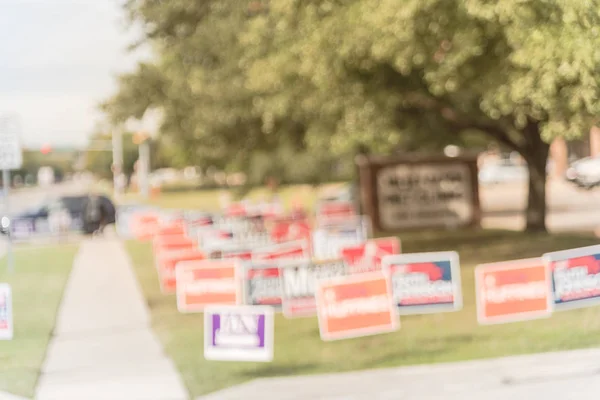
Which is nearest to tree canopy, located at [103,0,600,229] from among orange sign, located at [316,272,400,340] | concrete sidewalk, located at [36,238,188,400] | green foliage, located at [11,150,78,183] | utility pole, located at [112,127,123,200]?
utility pole, located at [112,127,123,200]

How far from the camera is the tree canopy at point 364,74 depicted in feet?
23.8

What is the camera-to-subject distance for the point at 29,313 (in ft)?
24.6

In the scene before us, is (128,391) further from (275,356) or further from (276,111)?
(276,111)

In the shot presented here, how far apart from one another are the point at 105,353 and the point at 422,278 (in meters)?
2.98

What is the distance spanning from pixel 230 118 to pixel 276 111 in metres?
1.68

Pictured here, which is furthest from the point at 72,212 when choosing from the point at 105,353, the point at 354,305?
the point at 354,305

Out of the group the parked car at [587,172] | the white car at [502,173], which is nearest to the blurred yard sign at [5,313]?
the parked car at [587,172]

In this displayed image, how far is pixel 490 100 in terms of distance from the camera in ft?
28.9

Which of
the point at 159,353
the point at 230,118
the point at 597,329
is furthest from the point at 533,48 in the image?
the point at 230,118

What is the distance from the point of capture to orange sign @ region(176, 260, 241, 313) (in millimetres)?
7098

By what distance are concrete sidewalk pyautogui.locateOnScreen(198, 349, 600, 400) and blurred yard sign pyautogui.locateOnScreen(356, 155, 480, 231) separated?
9312 millimetres

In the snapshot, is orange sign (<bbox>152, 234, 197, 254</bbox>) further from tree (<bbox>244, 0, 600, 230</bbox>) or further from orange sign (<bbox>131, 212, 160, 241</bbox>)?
orange sign (<bbox>131, 212, 160, 241</bbox>)

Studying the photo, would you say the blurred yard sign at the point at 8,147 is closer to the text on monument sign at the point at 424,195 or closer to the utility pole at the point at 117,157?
the utility pole at the point at 117,157

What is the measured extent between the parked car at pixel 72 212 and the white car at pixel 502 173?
27.1ft
